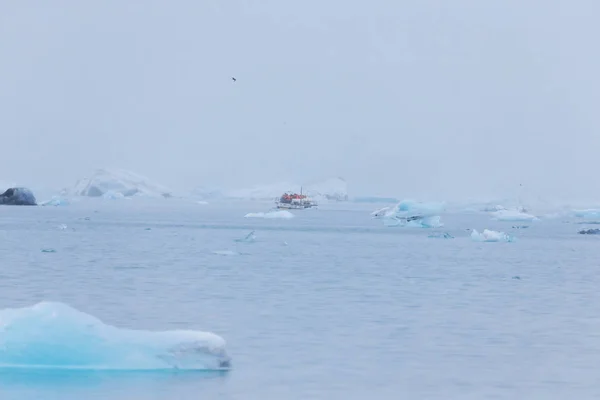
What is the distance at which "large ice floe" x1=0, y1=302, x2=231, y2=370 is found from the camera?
36.9ft

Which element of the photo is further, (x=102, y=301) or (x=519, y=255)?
Result: (x=519, y=255)

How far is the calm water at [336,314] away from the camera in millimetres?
11062

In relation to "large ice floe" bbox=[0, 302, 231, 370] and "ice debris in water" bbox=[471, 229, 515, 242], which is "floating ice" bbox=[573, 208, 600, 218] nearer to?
"ice debris in water" bbox=[471, 229, 515, 242]

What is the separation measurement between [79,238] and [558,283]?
855 inches

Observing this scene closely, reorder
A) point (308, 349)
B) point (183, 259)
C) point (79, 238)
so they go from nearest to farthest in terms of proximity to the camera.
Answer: point (308, 349)
point (183, 259)
point (79, 238)

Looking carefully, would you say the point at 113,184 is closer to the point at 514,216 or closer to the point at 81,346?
the point at 514,216

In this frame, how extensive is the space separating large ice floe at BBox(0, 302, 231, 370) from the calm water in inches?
8.5

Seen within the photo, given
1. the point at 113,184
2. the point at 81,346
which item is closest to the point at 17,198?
the point at 113,184

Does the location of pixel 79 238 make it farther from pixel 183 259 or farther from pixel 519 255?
pixel 519 255

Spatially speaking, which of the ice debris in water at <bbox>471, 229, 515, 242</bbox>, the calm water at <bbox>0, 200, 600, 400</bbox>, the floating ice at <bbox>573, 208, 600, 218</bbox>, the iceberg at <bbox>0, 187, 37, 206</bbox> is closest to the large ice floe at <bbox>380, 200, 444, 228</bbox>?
the ice debris in water at <bbox>471, 229, 515, 242</bbox>

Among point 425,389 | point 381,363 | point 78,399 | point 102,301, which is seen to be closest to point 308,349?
point 381,363

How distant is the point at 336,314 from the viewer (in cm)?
1706

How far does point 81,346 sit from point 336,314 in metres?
6.43

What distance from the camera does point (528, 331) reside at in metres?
15.7
